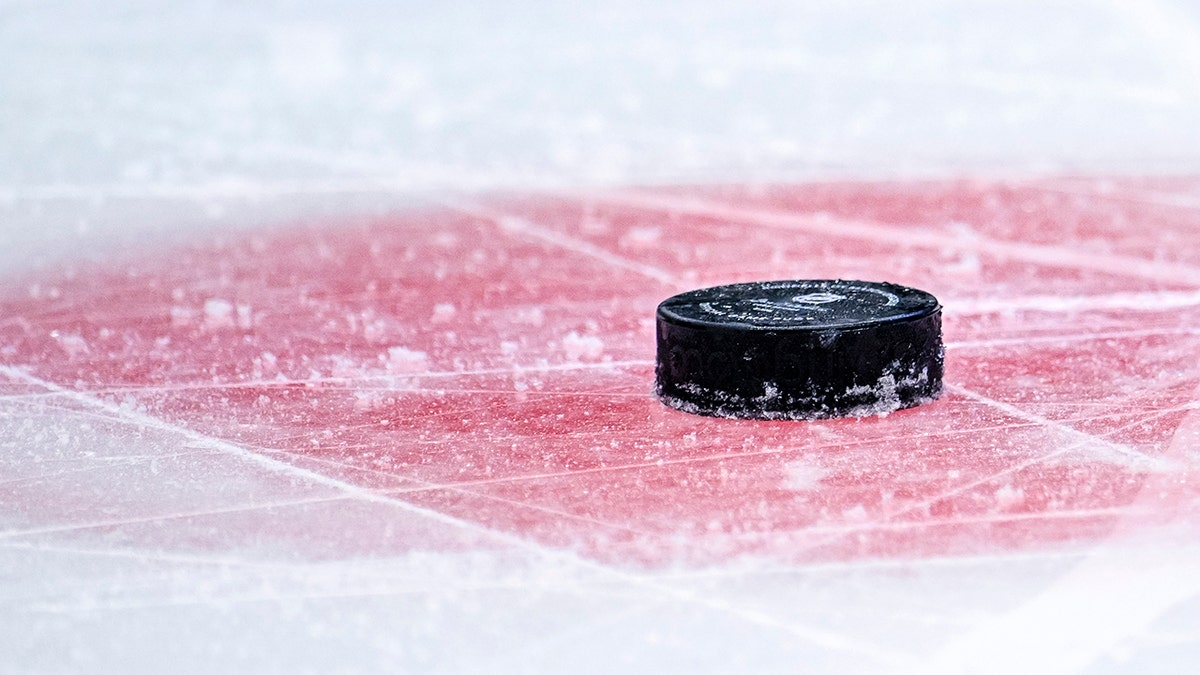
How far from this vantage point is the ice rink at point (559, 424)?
147 cm

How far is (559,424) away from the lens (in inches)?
89.7

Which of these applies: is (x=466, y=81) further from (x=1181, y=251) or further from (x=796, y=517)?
(x=796, y=517)

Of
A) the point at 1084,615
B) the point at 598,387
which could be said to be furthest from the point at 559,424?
the point at 1084,615

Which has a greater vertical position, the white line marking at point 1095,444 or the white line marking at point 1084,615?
the white line marking at point 1095,444

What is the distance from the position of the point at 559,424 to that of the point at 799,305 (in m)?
0.46

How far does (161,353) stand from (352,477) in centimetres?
106

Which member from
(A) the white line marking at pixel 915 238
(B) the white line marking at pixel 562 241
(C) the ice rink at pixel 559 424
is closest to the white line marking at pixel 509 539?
(C) the ice rink at pixel 559 424

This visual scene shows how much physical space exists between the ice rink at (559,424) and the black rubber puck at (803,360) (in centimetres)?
5

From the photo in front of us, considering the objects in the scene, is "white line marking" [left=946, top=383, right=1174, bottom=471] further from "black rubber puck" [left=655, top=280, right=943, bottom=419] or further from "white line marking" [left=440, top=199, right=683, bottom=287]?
"white line marking" [left=440, top=199, right=683, bottom=287]

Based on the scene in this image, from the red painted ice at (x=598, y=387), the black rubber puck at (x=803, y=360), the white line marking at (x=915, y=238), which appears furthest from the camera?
the white line marking at (x=915, y=238)

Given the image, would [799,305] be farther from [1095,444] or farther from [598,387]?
[1095,444]

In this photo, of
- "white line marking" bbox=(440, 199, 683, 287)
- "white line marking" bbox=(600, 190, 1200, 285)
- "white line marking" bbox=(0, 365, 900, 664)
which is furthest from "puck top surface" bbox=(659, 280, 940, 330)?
"white line marking" bbox=(600, 190, 1200, 285)

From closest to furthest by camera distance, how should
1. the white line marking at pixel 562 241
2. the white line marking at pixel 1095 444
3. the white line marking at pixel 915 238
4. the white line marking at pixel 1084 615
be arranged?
the white line marking at pixel 1084 615 → the white line marking at pixel 1095 444 → the white line marking at pixel 915 238 → the white line marking at pixel 562 241

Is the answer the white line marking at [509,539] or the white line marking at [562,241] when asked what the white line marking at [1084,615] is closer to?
the white line marking at [509,539]
